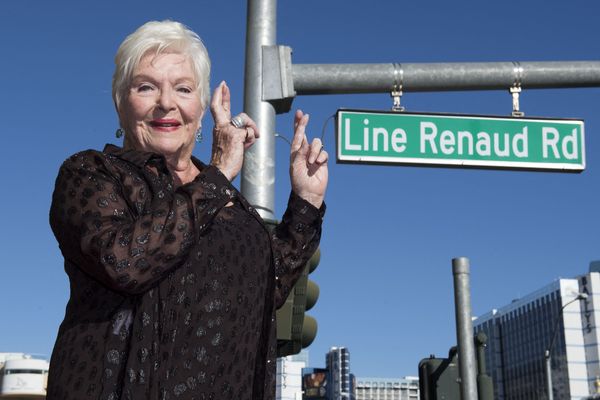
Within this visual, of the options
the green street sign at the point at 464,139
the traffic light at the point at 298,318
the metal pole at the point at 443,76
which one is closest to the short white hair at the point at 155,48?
the traffic light at the point at 298,318

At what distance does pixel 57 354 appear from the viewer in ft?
6.44

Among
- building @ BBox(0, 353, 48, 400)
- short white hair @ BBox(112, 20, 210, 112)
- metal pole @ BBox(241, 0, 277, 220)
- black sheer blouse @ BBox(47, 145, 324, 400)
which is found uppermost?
building @ BBox(0, 353, 48, 400)

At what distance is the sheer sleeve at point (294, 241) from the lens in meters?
2.46

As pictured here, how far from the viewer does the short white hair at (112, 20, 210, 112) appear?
2.28 metres

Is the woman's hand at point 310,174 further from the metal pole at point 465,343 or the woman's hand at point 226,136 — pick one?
the metal pole at point 465,343

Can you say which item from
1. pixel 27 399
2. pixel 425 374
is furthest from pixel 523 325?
pixel 425 374

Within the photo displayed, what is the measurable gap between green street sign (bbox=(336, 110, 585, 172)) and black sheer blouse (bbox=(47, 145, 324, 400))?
3655 millimetres

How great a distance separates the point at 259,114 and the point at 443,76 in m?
1.40

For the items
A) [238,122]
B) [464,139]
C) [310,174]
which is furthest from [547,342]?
[238,122]

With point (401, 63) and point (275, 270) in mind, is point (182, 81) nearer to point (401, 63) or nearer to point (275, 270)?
point (275, 270)

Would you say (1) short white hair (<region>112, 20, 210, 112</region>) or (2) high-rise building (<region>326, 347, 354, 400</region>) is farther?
(2) high-rise building (<region>326, 347, 354, 400</region>)

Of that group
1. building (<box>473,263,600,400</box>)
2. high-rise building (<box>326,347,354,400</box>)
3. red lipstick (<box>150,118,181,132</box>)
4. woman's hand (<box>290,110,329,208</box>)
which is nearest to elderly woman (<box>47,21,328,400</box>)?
red lipstick (<box>150,118,181,132</box>)

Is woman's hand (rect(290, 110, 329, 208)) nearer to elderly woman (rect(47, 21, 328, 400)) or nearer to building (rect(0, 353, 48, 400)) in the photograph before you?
elderly woman (rect(47, 21, 328, 400))

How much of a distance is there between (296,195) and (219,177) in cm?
50
